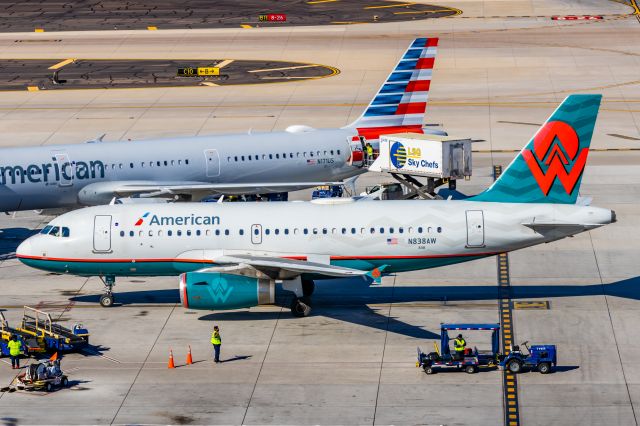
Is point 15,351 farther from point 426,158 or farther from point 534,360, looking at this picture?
point 426,158

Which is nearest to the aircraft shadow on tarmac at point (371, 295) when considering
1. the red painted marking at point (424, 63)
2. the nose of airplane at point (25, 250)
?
the nose of airplane at point (25, 250)

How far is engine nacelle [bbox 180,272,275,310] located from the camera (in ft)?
175

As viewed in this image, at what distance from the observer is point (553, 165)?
5550 centimetres

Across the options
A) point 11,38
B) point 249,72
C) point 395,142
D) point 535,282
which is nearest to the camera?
point 535,282

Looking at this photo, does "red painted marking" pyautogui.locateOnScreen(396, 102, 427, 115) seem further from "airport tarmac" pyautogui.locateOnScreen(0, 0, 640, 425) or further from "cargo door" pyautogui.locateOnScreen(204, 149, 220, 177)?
"cargo door" pyautogui.locateOnScreen(204, 149, 220, 177)

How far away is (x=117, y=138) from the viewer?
9181 cm

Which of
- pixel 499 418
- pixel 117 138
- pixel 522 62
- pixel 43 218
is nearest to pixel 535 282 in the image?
pixel 499 418

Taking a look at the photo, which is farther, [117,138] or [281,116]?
[281,116]

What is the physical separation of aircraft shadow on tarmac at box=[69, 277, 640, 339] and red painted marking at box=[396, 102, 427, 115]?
65.8 ft

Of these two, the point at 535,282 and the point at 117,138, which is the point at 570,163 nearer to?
the point at 535,282

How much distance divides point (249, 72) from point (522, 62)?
24.8 m

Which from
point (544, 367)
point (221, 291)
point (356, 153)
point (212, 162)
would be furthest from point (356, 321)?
point (356, 153)

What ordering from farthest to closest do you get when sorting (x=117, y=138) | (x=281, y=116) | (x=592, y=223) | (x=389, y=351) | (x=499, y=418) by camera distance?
(x=281, y=116) < (x=117, y=138) < (x=592, y=223) < (x=389, y=351) < (x=499, y=418)

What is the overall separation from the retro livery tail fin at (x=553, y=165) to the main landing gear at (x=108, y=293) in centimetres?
1709
